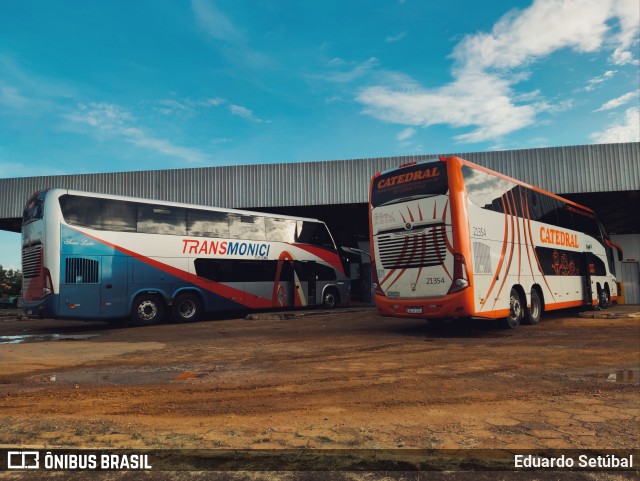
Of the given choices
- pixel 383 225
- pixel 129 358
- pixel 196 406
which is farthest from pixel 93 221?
pixel 196 406

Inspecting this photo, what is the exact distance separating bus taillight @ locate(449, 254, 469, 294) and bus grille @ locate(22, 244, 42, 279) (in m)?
10.3

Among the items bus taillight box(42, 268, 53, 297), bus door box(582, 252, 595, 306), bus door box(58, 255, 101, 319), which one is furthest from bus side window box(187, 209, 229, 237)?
bus door box(582, 252, 595, 306)

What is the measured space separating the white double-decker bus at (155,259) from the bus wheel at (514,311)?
8728 millimetres

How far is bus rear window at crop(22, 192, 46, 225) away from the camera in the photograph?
12445 millimetres


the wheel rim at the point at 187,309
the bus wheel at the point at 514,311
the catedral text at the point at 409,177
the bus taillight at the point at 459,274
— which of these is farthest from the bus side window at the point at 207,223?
the bus wheel at the point at 514,311

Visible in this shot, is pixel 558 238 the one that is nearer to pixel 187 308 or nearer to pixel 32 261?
pixel 187 308

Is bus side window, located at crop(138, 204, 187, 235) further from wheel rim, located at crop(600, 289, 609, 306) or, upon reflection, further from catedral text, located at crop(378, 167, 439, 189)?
wheel rim, located at crop(600, 289, 609, 306)

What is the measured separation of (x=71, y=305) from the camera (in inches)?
489

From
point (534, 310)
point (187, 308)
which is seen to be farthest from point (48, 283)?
point (534, 310)

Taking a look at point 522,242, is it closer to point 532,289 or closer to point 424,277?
point 532,289

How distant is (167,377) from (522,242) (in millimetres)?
9052

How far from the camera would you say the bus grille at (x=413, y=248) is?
9922 mm

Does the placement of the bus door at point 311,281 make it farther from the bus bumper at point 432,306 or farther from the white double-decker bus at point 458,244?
the bus bumper at point 432,306

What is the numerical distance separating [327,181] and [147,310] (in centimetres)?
1110
